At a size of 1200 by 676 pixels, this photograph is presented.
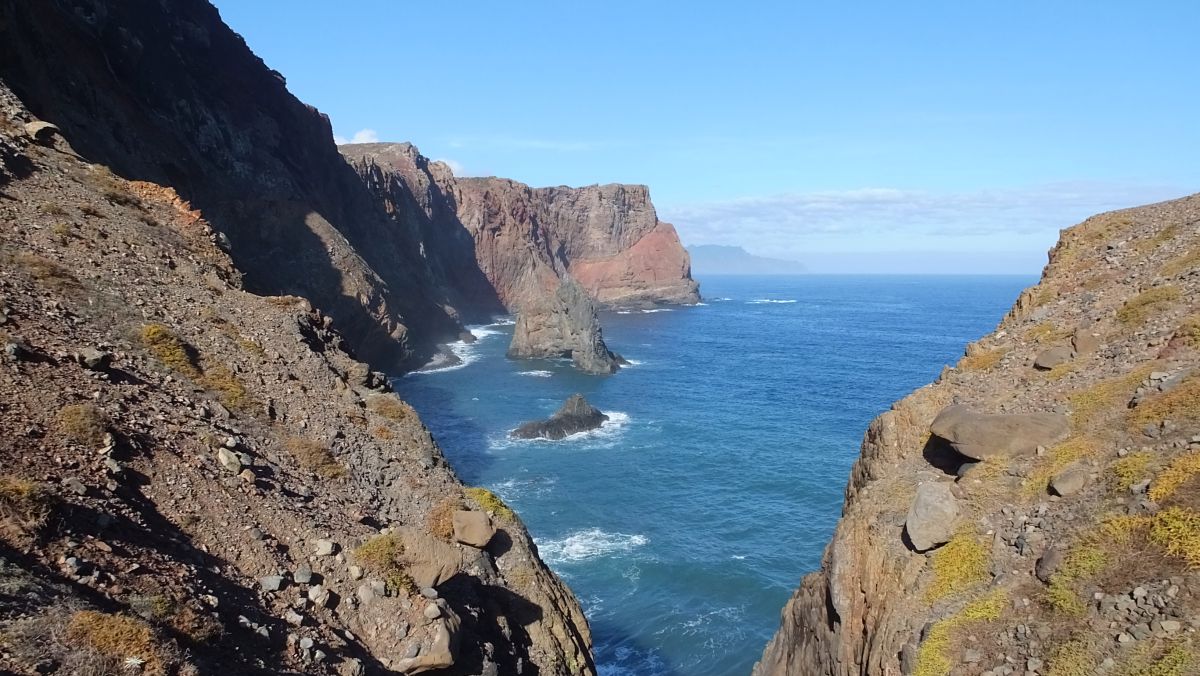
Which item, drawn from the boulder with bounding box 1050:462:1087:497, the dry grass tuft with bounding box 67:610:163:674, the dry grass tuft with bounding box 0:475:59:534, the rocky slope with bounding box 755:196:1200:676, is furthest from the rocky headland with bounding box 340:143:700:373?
the dry grass tuft with bounding box 67:610:163:674

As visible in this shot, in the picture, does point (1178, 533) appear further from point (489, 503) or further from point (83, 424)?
point (83, 424)

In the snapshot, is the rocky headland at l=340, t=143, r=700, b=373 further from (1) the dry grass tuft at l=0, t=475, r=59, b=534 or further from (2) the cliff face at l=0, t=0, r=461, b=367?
(1) the dry grass tuft at l=0, t=475, r=59, b=534

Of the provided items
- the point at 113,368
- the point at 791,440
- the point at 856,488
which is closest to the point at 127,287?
the point at 113,368

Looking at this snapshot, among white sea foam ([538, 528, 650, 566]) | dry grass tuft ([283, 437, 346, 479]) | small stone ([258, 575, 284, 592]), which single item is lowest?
white sea foam ([538, 528, 650, 566])

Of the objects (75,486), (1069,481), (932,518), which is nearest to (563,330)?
(932,518)

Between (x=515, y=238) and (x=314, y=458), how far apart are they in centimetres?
15336

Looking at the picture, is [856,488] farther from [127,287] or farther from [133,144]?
[133,144]

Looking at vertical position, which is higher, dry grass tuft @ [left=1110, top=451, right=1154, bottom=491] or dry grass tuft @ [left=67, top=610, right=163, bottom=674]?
dry grass tuft @ [left=1110, top=451, right=1154, bottom=491]

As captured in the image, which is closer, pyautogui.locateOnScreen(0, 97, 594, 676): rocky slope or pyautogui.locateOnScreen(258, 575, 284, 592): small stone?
pyautogui.locateOnScreen(0, 97, 594, 676): rocky slope

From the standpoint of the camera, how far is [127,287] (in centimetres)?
1914

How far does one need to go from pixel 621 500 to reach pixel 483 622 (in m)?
31.4

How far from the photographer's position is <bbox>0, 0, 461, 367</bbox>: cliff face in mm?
34938

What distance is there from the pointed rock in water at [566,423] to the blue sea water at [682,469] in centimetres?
154

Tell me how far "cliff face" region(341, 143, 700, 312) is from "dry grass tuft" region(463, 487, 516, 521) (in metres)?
82.9
